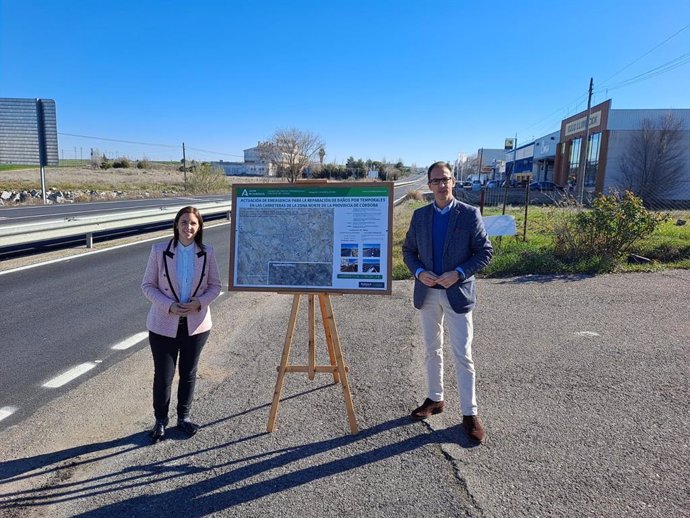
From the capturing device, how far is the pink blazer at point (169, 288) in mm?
3463

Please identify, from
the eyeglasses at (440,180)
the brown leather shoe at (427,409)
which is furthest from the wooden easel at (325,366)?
the eyeglasses at (440,180)

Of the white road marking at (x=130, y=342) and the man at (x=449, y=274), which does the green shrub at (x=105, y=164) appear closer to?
the white road marking at (x=130, y=342)

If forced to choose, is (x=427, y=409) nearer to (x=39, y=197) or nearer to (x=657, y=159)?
(x=39, y=197)

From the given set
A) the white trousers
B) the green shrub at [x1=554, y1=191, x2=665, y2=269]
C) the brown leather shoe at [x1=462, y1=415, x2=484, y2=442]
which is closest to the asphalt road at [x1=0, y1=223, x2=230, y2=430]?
the white trousers

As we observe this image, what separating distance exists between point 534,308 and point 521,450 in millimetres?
3913

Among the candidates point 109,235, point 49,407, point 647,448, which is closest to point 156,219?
point 109,235

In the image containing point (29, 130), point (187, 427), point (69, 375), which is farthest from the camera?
point (29, 130)

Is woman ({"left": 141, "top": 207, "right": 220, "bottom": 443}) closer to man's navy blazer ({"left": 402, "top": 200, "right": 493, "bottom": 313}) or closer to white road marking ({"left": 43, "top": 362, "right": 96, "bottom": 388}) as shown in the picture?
white road marking ({"left": 43, "top": 362, "right": 96, "bottom": 388})

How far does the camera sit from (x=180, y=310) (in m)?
3.42

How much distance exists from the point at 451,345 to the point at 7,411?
3551 millimetres

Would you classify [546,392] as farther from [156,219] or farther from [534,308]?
[156,219]

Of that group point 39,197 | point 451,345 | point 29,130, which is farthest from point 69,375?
point 39,197

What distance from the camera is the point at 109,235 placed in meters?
14.7

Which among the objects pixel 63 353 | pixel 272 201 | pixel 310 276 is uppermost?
pixel 272 201
